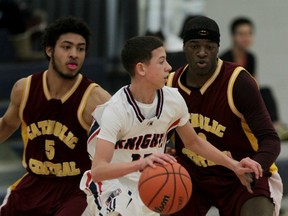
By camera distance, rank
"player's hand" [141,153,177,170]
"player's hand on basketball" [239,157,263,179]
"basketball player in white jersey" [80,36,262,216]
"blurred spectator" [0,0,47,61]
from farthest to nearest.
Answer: "blurred spectator" [0,0,47,61]
"player's hand on basketball" [239,157,263,179]
"basketball player in white jersey" [80,36,262,216]
"player's hand" [141,153,177,170]

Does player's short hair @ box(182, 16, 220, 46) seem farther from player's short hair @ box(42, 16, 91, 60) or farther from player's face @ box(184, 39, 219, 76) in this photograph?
player's short hair @ box(42, 16, 91, 60)

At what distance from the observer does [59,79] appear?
6348 mm

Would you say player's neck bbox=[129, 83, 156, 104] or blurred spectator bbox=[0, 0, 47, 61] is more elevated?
player's neck bbox=[129, 83, 156, 104]

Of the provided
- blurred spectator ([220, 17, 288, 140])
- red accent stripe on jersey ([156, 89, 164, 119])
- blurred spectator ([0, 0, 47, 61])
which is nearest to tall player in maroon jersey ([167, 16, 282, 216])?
red accent stripe on jersey ([156, 89, 164, 119])

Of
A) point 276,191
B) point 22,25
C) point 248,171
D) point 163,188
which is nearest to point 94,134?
point 163,188

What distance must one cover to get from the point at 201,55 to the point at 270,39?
486 centimetres

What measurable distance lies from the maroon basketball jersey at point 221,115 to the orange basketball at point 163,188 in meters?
0.89

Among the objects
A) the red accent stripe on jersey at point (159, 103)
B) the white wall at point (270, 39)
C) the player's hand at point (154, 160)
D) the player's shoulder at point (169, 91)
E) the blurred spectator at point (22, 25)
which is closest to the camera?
the player's hand at point (154, 160)

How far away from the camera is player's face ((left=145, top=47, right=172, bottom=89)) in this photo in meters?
5.40

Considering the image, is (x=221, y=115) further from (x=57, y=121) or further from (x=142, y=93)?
(x=57, y=121)

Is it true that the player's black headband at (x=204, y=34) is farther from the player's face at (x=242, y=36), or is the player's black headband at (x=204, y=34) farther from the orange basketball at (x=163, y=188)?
the player's face at (x=242, y=36)

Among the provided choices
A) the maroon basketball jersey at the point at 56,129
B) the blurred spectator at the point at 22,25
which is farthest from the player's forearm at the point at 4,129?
the blurred spectator at the point at 22,25

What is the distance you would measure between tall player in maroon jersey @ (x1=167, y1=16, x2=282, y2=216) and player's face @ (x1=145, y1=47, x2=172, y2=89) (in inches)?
21.6

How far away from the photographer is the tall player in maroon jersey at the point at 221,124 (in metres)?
5.82
